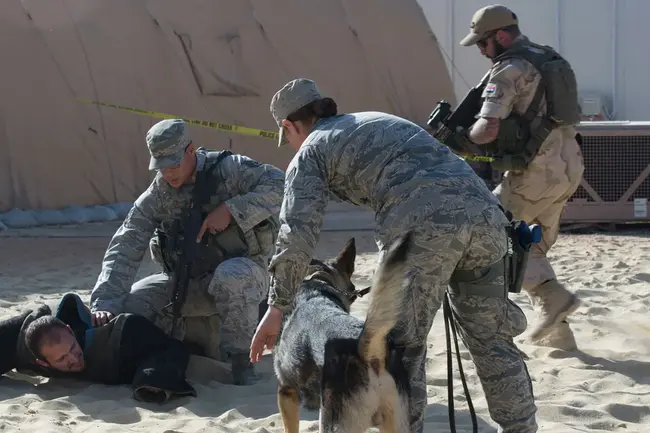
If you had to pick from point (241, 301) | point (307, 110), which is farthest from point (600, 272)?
point (307, 110)

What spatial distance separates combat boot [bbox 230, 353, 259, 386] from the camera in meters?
4.76

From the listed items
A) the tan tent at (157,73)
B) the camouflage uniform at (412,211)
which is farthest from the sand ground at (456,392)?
the tan tent at (157,73)

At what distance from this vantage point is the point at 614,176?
32.4ft

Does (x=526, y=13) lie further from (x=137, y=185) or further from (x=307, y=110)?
(x=307, y=110)

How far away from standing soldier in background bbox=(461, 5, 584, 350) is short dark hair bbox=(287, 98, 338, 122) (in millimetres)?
1877

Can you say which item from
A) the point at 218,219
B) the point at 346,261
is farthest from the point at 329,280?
the point at 218,219

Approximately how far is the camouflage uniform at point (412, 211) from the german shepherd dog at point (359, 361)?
20 cm

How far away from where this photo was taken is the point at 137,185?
11.7 metres

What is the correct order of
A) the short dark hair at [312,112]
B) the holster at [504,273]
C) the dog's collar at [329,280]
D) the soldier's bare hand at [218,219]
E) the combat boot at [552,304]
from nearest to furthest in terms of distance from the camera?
the holster at [504,273] < the short dark hair at [312,112] < the dog's collar at [329,280] < the soldier's bare hand at [218,219] < the combat boot at [552,304]

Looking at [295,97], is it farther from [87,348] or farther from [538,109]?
[538,109]

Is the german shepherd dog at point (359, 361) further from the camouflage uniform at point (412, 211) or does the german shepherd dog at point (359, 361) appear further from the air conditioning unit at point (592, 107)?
the air conditioning unit at point (592, 107)

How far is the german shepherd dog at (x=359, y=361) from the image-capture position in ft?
9.14

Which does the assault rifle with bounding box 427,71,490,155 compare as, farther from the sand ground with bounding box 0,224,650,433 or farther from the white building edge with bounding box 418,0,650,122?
the white building edge with bounding box 418,0,650,122

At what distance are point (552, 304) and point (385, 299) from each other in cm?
263
